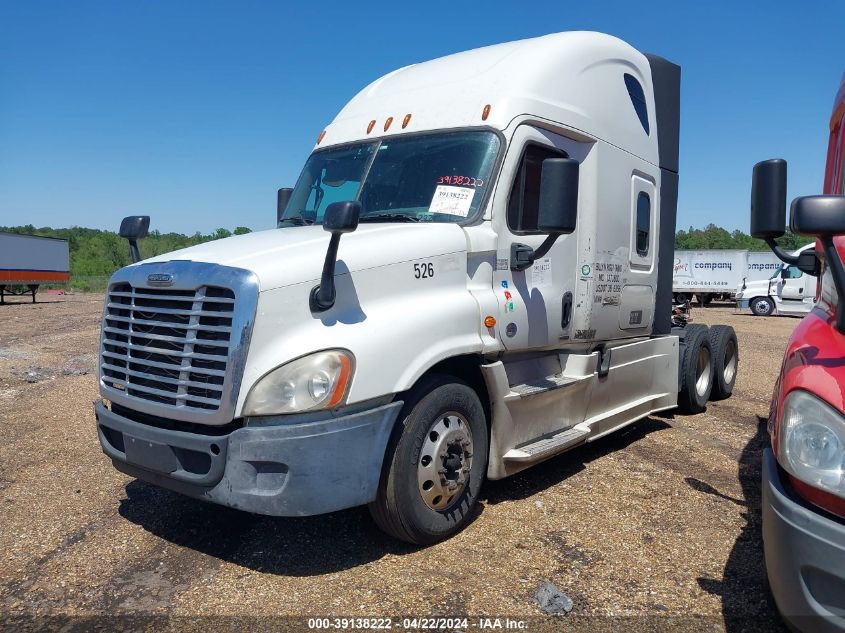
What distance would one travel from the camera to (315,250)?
378 centimetres

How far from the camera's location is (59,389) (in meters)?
Answer: 8.85

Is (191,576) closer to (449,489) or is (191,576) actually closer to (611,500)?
(449,489)

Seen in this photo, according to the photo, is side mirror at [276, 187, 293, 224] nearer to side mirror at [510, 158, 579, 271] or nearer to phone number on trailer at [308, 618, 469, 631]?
side mirror at [510, 158, 579, 271]

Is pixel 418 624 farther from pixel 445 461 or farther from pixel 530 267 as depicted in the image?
pixel 530 267

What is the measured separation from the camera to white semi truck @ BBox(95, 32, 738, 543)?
3.41 m

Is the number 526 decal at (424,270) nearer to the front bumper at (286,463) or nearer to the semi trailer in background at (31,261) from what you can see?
the front bumper at (286,463)

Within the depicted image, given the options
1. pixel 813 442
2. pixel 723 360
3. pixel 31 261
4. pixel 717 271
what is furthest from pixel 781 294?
pixel 31 261

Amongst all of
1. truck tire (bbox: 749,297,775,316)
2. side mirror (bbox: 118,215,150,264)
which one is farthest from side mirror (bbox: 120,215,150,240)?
truck tire (bbox: 749,297,775,316)

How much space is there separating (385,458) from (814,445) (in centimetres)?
214

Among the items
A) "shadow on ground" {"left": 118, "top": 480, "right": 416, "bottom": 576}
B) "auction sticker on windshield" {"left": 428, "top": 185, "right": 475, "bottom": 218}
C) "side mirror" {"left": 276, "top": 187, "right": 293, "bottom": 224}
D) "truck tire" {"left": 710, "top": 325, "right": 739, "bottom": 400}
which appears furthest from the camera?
"truck tire" {"left": 710, "top": 325, "right": 739, "bottom": 400}

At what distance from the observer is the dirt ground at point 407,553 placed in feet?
10.9

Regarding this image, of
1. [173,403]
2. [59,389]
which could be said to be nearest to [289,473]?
[173,403]

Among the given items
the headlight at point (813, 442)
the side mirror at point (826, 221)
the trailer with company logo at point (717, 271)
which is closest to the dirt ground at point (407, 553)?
the headlight at point (813, 442)

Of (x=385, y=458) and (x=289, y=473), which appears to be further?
(x=385, y=458)
